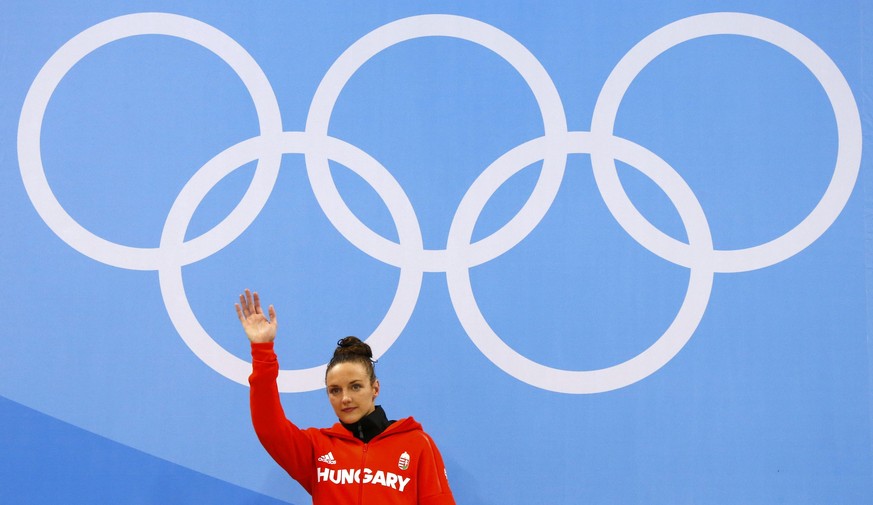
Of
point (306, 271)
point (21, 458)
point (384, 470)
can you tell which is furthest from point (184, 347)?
point (384, 470)

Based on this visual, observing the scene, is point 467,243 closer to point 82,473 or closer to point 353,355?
point 353,355

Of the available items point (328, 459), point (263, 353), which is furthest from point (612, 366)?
point (263, 353)

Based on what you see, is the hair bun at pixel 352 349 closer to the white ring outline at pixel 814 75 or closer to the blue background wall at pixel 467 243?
the blue background wall at pixel 467 243

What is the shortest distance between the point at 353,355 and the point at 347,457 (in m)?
0.32

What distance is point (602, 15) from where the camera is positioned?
329 cm

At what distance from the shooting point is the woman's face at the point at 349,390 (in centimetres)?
270

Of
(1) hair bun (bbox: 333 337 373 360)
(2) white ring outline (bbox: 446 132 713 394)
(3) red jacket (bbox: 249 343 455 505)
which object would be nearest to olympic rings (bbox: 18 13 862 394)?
(2) white ring outline (bbox: 446 132 713 394)

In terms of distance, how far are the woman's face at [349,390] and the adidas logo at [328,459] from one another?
4.6 inches

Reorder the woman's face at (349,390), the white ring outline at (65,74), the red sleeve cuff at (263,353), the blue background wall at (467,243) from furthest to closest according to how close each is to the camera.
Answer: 1. the white ring outline at (65,74)
2. the blue background wall at (467,243)
3. the woman's face at (349,390)
4. the red sleeve cuff at (263,353)

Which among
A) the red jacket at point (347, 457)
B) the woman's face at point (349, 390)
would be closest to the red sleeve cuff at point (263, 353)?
the red jacket at point (347, 457)

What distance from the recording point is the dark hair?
2.74 m

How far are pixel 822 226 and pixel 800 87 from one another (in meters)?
0.52

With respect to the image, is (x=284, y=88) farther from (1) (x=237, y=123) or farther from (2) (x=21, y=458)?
(2) (x=21, y=458)

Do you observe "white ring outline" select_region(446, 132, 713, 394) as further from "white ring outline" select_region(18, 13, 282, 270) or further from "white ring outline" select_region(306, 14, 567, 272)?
"white ring outline" select_region(18, 13, 282, 270)
